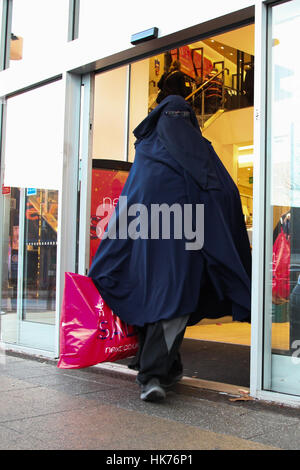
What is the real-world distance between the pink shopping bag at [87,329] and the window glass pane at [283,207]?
0.97 m

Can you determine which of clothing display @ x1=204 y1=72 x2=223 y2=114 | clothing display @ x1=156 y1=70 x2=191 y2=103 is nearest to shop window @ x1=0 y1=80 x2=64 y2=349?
clothing display @ x1=156 y1=70 x2=191 y2=103

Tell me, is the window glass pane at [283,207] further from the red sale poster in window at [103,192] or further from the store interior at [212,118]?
the red sale poster in window at [103,192]

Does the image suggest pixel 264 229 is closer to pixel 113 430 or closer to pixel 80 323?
pixel 80 323

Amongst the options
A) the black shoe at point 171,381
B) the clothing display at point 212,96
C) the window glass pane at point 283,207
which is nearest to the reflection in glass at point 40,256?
the black shoe at point 171,381

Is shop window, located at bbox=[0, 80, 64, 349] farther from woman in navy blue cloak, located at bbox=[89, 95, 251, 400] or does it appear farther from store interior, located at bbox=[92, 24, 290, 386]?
woman in navy blue cloak, located at bbox=[89, 95, 251, 400]

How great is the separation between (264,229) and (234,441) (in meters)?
1.41

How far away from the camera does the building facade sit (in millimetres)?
3561

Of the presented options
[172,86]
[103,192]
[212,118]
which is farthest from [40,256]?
[212,118]

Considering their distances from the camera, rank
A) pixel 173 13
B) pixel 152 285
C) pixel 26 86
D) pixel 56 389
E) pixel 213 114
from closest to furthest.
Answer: pixel 152 285 → pixel 56 389 → pixel 173 13 → pixel 26 86 → pixel 213 114

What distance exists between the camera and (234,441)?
271 cm

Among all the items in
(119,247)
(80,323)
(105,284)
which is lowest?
(80,323)

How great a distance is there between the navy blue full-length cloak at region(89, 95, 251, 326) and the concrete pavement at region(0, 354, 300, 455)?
0.56 meters

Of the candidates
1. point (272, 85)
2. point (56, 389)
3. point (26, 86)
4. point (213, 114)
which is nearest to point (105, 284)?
point (56, 389)
